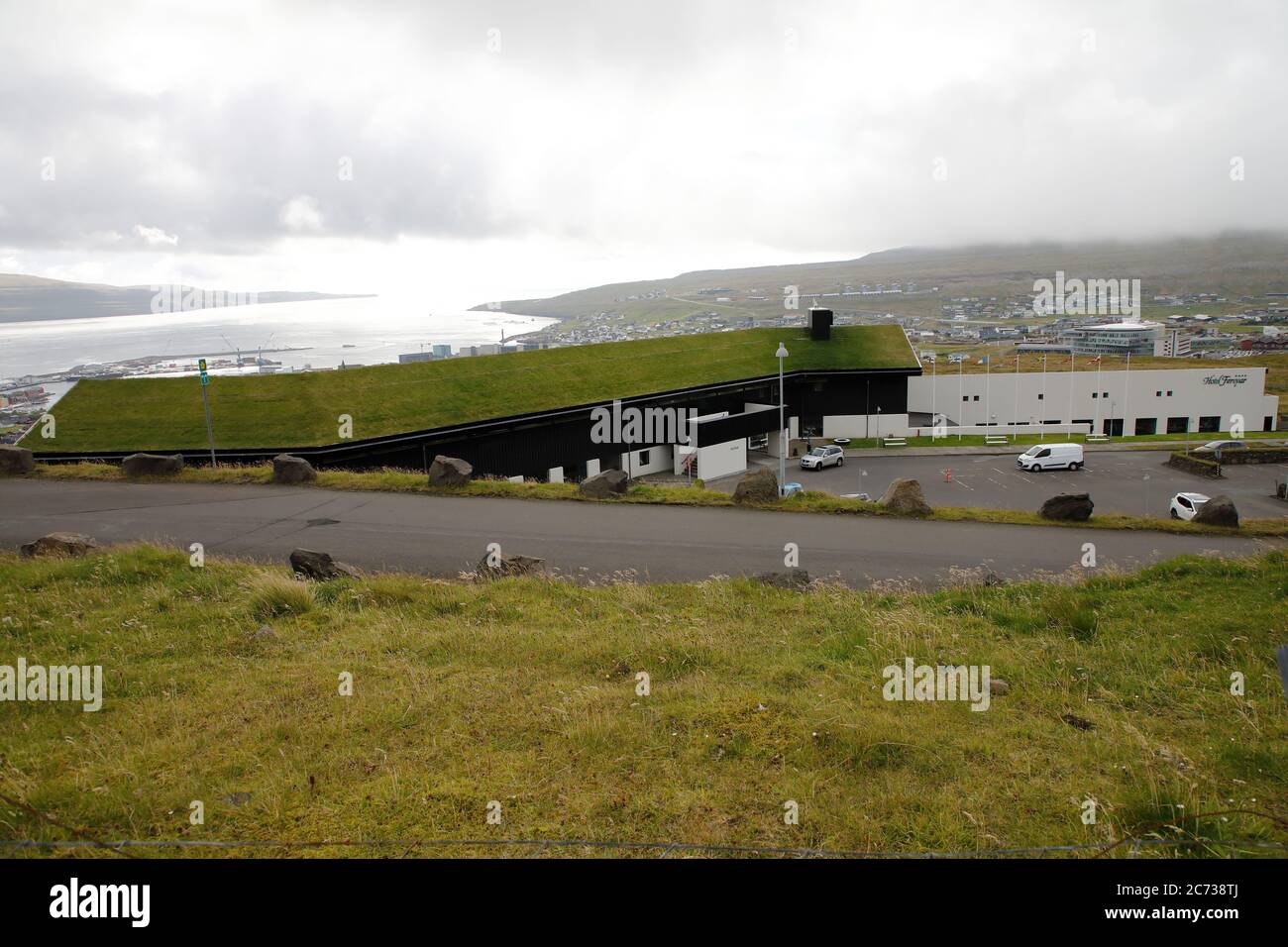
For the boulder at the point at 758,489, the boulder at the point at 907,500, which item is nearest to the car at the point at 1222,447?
the boulder at the point at 907,500

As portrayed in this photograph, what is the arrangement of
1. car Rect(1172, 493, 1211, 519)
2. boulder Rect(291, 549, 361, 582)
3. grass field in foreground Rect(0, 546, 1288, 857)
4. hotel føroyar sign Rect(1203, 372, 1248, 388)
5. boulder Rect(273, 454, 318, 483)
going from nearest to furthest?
grass field in foreground Rect(0, 546, 1288, 857) < boulder Rect(291, 549, 361, 582) < boulder Rect(273, 454, 318, 483) < car Rect(1172, 493, 1211, 519) < hotel føroyar sign Rect(1203, 372, 1248, 388)

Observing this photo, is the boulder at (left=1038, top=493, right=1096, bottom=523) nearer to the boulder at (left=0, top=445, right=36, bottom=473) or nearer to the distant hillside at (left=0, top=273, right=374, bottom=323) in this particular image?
the boulder at (left=0, top=445, right=36, bottom=473)

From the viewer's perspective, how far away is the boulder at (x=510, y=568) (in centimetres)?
1083

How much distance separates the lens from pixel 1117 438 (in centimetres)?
5112

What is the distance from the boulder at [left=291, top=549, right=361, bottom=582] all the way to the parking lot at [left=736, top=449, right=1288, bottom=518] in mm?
25896

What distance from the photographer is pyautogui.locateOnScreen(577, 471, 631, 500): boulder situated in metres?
16.6

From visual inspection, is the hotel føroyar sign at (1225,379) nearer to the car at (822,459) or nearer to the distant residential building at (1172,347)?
the car at (822,459)

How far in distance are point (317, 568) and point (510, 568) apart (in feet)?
9.76

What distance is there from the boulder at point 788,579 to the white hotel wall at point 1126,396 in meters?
50.2

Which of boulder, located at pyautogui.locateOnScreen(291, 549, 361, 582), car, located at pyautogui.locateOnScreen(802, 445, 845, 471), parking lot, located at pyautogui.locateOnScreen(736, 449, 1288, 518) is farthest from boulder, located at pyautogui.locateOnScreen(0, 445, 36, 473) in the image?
car, located at pyautogui.locateOnScreen(802, 445, 845, 471)

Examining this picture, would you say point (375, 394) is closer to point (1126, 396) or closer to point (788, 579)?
point (788, 579)
